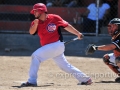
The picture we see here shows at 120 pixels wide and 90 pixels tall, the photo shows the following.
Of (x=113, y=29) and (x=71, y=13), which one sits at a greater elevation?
(x=71, y=13)

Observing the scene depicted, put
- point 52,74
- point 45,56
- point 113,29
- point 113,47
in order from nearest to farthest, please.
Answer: point 45,56 < point 113,47 < point 113,29 < point 52,74

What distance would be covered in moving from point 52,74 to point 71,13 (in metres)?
4.23

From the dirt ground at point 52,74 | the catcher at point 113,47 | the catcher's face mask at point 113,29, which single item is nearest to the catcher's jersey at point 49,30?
the catcher at point 113,47

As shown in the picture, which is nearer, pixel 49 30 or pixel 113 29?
pixel 49 30

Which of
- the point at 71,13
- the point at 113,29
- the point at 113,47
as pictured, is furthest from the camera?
the point at 71,13

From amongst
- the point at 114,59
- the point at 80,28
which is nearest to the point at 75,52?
the point at 80,28

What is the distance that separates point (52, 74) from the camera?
9711 millimetres

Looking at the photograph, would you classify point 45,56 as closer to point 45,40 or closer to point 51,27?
point 45,40

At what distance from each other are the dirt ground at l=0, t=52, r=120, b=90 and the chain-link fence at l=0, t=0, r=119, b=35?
1897mm

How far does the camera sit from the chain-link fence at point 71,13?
13.2 m

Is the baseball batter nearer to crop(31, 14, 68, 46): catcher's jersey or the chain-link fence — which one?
crop(31, 14, 68, 46): catcher's jersey

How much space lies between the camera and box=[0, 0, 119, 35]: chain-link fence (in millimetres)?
13227

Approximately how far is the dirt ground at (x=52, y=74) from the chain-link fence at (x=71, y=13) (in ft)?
6.22

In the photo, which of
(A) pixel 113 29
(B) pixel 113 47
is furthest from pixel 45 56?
(A) pixel 113 29
